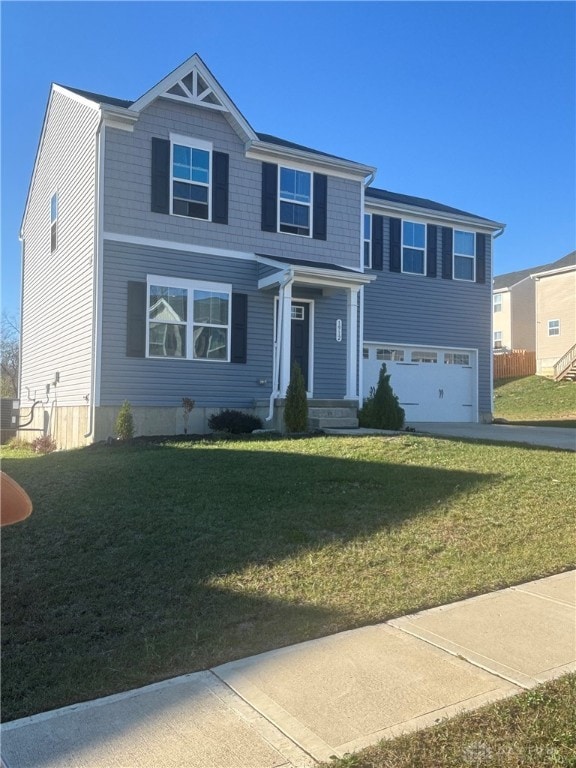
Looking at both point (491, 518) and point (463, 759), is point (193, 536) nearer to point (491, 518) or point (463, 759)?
point (491, 518)

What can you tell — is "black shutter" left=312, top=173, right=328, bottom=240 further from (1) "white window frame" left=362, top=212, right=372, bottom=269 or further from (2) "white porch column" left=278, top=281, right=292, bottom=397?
(1) "white window frame" left=362, top=212, right=372, bottom=269

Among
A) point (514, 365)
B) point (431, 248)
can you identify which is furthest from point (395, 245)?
point (514, 365)

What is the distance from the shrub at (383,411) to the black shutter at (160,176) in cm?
557

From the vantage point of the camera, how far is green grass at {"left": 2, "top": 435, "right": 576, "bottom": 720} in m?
4.21

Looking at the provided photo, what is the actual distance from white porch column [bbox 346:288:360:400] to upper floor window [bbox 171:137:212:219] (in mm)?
3502

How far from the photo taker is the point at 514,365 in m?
34.5

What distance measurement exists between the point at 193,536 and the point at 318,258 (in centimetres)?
1028

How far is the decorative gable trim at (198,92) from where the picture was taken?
43.7 feet

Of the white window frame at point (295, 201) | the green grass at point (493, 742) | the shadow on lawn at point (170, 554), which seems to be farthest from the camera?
the white window frame at point (295, 201)

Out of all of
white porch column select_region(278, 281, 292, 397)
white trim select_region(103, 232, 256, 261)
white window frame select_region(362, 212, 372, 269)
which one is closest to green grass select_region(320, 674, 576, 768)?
white porch column select_region(278, 281, 292, 397)

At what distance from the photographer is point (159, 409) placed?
1320 cm

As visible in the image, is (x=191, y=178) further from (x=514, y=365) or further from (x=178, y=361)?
(x=514, y=365)

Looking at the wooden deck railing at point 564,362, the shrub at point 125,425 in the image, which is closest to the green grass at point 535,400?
the wooden deck railing at point 564,362

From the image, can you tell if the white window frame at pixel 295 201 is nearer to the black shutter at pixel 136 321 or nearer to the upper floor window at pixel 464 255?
the black shutter at pixel 136 321
